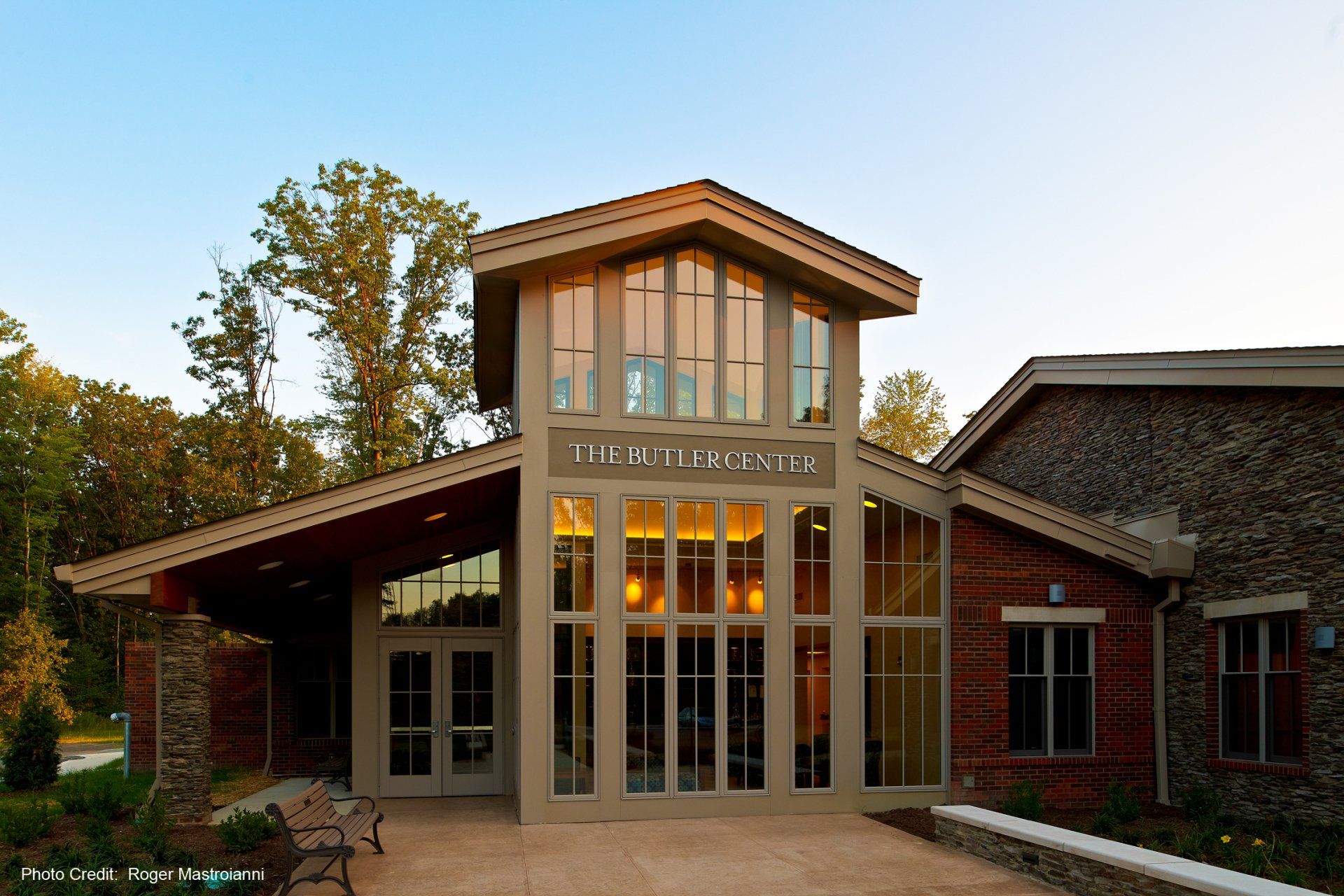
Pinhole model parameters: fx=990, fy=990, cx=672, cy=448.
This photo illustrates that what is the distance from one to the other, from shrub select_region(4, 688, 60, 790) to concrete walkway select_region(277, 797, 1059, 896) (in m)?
6.61

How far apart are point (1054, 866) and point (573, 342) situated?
25.9 feet

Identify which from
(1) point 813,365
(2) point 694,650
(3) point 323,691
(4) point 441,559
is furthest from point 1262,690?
(3) point 323,691

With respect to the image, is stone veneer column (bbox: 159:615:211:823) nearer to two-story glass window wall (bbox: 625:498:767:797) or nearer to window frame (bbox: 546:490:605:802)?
window frame (bbox: 546:490:605:802)

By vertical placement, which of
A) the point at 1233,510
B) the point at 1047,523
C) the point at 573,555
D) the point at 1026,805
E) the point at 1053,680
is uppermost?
the point at 1233,510

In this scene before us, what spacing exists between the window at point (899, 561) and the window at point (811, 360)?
4.45 feet

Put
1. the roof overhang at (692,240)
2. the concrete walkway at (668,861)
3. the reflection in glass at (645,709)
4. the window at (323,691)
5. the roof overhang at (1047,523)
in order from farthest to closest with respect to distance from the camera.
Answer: the window at (323,691)
the roof overhang at (1047,523)
the reflection in glass at (645,709)
the roof overhang at (692,240)
the concrete walkway at (668,861)

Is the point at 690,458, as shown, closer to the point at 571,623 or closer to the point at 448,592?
the point at 571,623

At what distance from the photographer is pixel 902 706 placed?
13047 mm

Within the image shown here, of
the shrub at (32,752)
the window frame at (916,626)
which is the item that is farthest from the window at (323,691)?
the window frame at (916,626)

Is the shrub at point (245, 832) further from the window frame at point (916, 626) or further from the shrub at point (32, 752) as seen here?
the shrub at point (32, 752)

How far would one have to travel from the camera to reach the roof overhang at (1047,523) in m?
13.0

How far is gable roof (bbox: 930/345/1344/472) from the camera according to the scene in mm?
10938

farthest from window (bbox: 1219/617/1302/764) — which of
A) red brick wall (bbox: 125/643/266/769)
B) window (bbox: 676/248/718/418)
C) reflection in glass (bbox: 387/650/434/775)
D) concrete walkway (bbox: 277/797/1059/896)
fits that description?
red brick wall (bbox: 125/643/266/769)

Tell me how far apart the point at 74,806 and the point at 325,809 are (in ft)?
14.4
